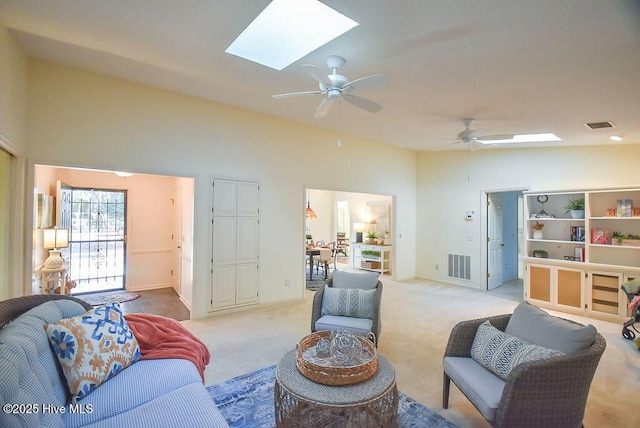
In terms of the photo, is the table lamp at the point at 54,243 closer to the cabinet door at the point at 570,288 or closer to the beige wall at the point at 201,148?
the beige wall at the point at 201,148

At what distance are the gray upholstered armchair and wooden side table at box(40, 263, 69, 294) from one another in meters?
3.62

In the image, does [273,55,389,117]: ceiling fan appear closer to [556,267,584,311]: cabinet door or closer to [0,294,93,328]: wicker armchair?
[0,294,93,328]: wicker armchair

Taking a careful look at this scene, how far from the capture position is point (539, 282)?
5.44 meters

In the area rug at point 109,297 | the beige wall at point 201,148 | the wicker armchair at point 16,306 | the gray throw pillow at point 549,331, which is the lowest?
the area rug at point 109,297

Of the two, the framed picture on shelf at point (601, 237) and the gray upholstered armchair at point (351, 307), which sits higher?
the framed picture on shelf at point (601, 237)

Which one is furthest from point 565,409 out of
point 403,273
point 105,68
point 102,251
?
point 102,251

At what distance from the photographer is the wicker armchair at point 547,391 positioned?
68.5 inches

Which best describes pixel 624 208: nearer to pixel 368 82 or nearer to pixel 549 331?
pixel 549 331

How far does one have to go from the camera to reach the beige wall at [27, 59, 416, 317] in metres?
3.50

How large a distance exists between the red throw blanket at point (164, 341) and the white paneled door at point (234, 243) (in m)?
2.10

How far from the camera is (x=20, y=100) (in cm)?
311

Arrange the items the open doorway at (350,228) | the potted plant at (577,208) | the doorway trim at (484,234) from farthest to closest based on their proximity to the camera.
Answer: the open doorway at (350,228) < the doorway trim at (484,234) < the potted plant at (577,208)

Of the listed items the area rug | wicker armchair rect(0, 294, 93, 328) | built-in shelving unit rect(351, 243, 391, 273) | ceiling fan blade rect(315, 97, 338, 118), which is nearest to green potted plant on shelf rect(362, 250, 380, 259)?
built-in shelving unit rect(351, 243, 391, 273)

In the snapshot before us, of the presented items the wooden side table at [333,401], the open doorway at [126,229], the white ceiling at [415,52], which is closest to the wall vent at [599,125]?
the white ceiling at [415,52]
